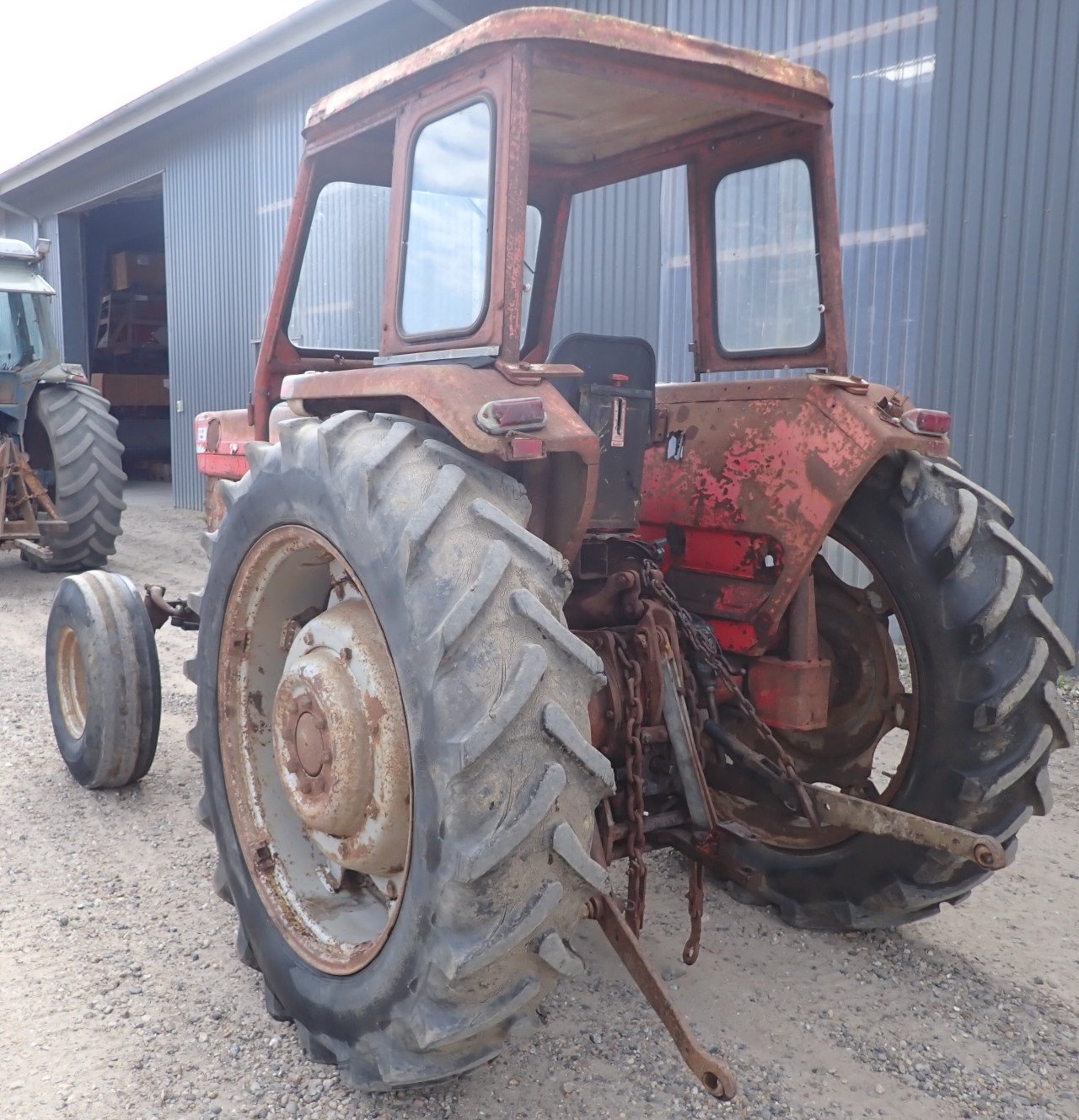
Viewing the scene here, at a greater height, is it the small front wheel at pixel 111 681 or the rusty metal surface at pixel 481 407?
the rusty metal surface at pixel 481 407

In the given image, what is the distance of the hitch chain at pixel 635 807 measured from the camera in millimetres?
2439

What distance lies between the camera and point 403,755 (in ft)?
7.36

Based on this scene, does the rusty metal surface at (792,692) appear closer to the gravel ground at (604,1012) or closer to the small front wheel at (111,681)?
the gravel ground at (604,1012)

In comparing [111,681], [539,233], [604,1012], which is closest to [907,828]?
[604,1012]

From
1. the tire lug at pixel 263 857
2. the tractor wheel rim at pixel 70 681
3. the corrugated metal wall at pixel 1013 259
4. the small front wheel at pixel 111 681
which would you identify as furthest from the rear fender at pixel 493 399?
the corrugated metal wall at pixel 1013 259

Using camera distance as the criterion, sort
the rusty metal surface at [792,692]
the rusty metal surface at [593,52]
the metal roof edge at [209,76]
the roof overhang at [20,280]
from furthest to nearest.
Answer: the metal roof edge at [209,76], the roof overhang at [20,280], the rusty metal surface at [792,692], the rusty metal surface at [593,52]

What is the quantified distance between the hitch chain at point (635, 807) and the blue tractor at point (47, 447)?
7143 millimetres

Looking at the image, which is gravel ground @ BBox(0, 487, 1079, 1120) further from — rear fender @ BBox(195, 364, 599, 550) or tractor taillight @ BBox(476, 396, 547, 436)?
tractor taillight @ BBox(476, 396, 547, 436)

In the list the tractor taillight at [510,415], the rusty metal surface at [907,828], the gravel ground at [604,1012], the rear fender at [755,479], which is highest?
the tractor taillight at [510,415]

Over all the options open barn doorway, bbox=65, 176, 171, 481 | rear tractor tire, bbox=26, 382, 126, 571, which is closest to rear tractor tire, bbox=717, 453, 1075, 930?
rear tractor tire, bbox=26, 382, 126, 571

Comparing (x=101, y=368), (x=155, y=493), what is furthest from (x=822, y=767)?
(x=101, y=368)

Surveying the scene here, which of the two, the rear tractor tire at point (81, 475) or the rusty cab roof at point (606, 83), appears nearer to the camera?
the rusty cab roof at point (606, 83)

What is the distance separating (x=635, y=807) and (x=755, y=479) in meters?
0.93

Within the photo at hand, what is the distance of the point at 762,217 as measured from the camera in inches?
126
